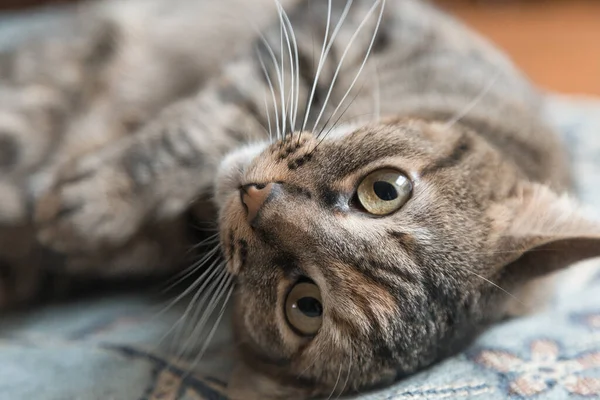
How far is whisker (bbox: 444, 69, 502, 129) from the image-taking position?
3.80ft

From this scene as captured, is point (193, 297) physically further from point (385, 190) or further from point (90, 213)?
point (385, 190)

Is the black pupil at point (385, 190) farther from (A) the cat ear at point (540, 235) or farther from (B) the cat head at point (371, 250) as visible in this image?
(A) the cat ear at point (540, 235)

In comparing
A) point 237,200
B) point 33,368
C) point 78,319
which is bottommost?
point 33,368

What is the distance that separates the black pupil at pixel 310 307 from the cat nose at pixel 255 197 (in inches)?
5.8

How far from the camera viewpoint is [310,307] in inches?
36.3

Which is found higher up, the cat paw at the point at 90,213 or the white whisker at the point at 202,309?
the cat paw at the point at 90,213

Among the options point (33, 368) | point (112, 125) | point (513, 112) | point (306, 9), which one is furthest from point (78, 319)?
point (513, 112)

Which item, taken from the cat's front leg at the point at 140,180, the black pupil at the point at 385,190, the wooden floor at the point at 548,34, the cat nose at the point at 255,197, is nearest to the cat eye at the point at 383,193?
the black pupil at the point at 385,190

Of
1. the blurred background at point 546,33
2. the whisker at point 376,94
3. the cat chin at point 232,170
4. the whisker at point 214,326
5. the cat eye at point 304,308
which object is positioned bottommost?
the whisker at point 214,326

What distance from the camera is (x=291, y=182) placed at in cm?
92

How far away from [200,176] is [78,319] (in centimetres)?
39

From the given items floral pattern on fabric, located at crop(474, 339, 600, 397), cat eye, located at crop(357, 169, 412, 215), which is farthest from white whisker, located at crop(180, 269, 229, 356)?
floral pattern on fabric, located at crop(474, 339, 600, 397)

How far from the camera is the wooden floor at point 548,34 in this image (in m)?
2.77

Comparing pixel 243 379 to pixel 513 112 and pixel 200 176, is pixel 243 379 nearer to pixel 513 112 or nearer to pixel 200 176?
pixel 200 176
